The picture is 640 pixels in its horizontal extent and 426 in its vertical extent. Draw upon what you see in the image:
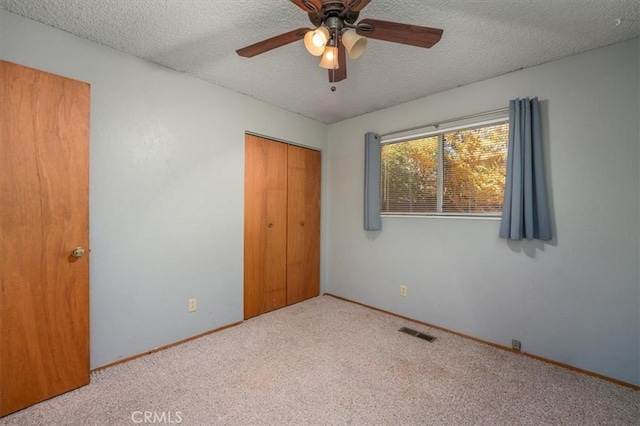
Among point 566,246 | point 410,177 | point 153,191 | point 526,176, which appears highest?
point 410,177

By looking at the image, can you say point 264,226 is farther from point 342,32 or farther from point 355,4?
point 355,4

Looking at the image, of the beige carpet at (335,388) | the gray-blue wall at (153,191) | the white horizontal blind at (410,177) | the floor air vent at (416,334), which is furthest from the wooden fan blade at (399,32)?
the floor air vent at (416,334)

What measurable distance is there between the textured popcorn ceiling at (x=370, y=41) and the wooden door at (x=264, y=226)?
2.60 feet

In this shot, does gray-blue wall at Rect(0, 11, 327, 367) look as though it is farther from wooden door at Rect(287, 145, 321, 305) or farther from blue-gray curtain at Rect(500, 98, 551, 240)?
blue-gray curtain at Rect(500, 98, 551, 240)

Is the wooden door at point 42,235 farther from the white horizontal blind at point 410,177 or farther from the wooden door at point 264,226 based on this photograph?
the white horizontal blind at point 410,177

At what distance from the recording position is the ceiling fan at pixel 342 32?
4.13 ft

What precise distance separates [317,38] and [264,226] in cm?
217

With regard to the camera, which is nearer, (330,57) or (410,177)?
(330,57)

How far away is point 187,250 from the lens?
2.44 meters

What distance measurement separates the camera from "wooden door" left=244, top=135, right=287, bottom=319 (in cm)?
295

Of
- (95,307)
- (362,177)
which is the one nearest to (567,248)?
(362,177)

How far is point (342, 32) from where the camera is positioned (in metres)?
1.43

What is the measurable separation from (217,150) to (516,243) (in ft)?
9.23

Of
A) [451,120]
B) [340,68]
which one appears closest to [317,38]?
[340,68]
